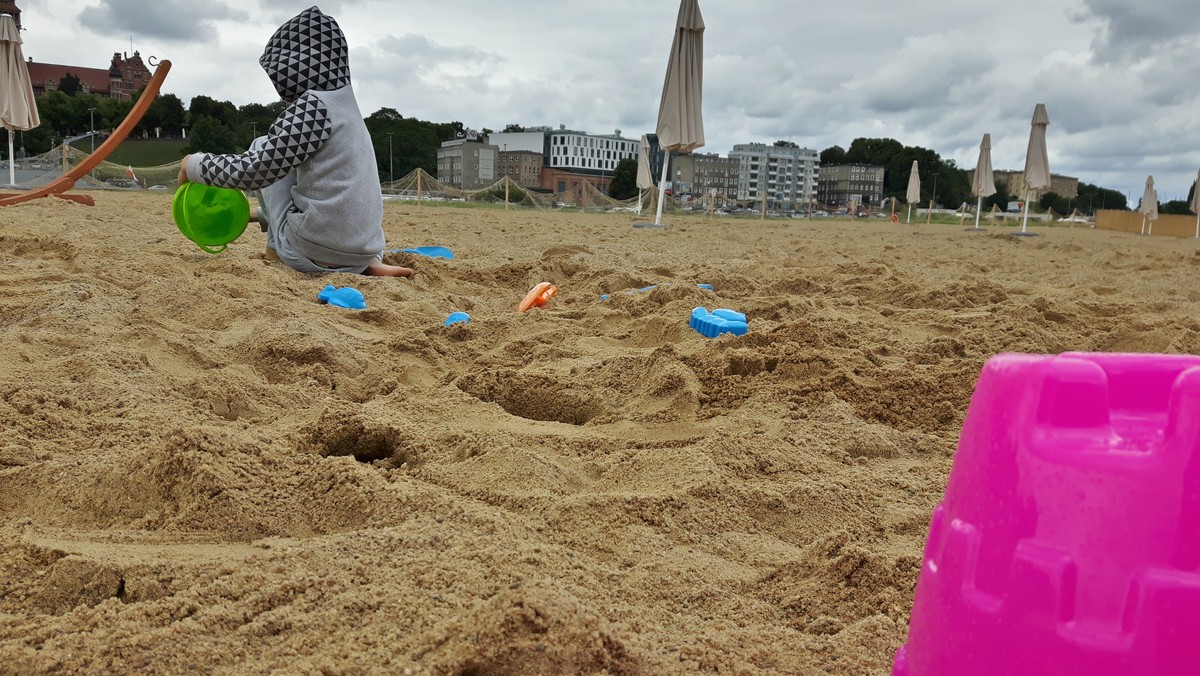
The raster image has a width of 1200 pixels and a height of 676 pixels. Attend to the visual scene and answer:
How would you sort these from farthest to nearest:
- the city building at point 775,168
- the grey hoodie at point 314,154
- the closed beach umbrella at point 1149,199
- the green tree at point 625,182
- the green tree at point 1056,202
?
the city building at point 775,168 < the green tree at point 625,182 < the green tree at point 1056,202 < the closed beach umbrella at point 1149,199 < the grey hoodie at point 314,154

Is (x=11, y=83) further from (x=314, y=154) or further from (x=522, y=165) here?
(x=522, y=165)

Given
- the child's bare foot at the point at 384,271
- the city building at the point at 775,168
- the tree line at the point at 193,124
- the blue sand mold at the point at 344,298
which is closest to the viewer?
the blue sand mold at the point at 344,298

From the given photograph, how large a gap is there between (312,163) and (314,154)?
6cm

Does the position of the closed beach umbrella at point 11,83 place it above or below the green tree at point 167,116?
below

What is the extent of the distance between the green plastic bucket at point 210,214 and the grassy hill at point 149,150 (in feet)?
138

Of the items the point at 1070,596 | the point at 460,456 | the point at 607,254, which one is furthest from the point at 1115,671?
the point at 607,254

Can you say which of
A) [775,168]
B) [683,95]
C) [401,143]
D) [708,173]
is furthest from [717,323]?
[775,168]

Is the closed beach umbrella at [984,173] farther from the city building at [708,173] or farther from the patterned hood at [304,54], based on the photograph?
the city building at [708,173]

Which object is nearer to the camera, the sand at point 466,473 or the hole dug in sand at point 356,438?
the sand at point 466,473

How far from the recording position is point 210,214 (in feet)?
15.3

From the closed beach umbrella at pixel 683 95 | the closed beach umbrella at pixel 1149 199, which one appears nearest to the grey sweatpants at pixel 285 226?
the closed beach umbrella at pixel 683 95

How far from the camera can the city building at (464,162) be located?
68500 mm

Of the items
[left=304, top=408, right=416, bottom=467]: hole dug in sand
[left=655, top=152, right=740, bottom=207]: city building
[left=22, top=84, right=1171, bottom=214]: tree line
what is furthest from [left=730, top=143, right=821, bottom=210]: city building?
[left=304, top=408, right=416, bottom=467]: hole dug in sand

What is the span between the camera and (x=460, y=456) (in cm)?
197
